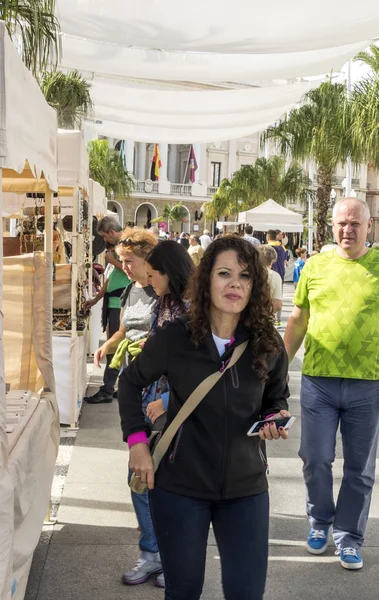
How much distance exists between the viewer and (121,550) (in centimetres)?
442

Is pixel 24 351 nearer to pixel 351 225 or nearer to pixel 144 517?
pixel 144 517

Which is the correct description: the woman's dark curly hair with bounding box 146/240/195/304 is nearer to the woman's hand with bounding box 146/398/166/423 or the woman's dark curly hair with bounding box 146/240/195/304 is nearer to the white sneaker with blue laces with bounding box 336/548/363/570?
the woman's hand with bounding box 146/398/166/423

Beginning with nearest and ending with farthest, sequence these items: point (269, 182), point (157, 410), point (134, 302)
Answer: point (157, 410) → point (134, 302) → point (269, 182)

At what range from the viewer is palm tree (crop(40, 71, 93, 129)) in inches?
572

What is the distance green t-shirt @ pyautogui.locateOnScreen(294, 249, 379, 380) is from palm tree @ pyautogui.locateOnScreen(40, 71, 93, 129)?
10418mm

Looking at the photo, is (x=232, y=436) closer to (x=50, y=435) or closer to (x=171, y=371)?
(x=171, y=371)

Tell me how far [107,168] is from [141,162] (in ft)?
97.8

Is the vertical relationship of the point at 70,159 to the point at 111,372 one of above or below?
above

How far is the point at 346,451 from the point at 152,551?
1198 millimetres

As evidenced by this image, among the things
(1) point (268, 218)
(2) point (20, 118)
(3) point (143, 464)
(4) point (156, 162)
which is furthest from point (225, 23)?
(4) point (156, 162)

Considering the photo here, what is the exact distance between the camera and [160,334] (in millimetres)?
2801

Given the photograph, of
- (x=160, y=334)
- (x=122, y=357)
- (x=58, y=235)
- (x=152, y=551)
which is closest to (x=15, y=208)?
(x=58, y=235)

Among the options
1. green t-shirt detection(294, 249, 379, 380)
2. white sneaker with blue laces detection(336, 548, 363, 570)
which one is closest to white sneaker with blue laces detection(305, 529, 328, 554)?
white sneaker with blue laces detection(336, 548, 363, 570)

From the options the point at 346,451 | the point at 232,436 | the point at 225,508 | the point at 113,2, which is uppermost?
the point at 113,2
